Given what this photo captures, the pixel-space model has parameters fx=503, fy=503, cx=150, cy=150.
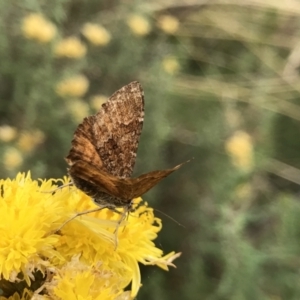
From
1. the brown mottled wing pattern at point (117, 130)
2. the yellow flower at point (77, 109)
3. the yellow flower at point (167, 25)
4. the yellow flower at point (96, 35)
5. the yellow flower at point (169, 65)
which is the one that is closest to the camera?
the brown mottled wing pattern at point (117, 130)

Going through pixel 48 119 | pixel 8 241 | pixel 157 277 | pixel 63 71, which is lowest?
pixel 157 277

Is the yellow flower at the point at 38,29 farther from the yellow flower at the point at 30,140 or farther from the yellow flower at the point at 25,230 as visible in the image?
the yellow flower at the point at 25,230

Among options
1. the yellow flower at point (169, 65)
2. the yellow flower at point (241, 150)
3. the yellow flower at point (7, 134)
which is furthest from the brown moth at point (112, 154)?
the yellow flower at point (169, 65)

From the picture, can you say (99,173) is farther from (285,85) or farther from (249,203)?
(285,85)

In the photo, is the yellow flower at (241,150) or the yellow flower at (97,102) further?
the yellow flower at (241,150)

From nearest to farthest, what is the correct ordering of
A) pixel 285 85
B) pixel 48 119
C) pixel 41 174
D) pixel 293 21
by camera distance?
1. pixel 41 174
2. pixel 48 119
3. pixel 285 85
4. pixel 293 21

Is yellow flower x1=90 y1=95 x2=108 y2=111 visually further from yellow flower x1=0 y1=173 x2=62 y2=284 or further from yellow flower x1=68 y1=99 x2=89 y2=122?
yellow flower x1=0 y1=173 x2=62 y2=284

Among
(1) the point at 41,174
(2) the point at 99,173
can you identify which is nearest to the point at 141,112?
(2) the point at 99,173

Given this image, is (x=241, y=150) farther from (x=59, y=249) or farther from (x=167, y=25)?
(x=59, y=249)
